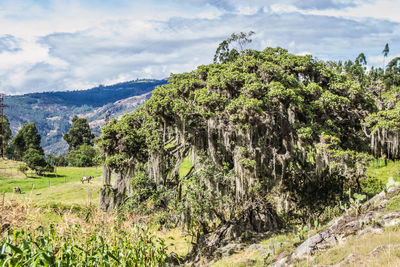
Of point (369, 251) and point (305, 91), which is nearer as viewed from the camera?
point (369, 251)

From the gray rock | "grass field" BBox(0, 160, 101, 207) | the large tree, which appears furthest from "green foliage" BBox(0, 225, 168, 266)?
"grass field" BBox(0, 160, 101, 207)

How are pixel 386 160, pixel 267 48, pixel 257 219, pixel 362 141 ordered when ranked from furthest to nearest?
1. pixel 386 160
2. pixel 267 48
3. pixel 362 141
4. pixel 257 219

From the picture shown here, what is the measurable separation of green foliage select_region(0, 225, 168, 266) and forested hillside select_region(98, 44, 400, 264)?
461cm

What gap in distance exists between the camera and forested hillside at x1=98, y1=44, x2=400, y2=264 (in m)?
15.0

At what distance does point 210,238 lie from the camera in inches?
610

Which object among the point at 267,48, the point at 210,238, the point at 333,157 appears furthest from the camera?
the point at 267,48

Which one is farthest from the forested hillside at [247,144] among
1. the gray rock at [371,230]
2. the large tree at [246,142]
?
the gray rock at [371,230]

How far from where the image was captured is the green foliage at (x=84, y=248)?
7762 millimetres

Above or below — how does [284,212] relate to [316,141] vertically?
below

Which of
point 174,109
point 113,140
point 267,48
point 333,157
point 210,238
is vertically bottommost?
point 210,238

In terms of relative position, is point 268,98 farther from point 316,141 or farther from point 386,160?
point 386,160

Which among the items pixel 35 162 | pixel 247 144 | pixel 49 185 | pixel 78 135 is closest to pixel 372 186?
pixel 247 144

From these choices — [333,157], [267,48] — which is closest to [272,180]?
[333,157]

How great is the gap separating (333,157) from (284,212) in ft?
17.7
